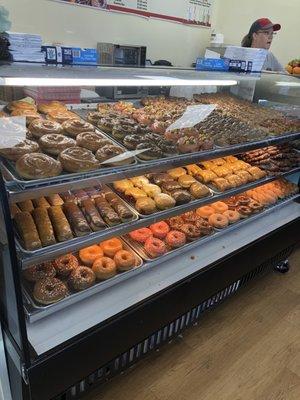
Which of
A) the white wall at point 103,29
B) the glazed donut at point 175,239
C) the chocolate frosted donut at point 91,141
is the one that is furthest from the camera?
the white wall at point 103,29

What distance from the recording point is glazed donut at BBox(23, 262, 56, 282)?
5.32 feet

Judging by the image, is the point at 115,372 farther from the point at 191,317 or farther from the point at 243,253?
the point at 243,253

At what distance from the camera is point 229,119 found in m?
2.62

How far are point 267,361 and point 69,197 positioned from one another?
65.9 inches

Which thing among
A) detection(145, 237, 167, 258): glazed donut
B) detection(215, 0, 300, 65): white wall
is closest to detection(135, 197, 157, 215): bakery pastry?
detection(145, 237, 167, 258): glazed donut

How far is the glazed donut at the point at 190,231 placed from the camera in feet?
7.06

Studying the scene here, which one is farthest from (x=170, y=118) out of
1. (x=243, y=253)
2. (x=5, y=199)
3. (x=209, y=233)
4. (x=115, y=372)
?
(x=115, y=372)

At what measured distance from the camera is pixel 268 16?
5305 millimetres

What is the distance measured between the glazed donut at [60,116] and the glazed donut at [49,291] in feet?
2.80

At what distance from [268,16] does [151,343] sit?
5383mm

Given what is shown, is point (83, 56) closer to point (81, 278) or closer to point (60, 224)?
point (60, 224)

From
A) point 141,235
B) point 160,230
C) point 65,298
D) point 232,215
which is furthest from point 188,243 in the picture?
point 65,298

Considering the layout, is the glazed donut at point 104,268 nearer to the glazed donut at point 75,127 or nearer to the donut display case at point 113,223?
the donut display case at point 113,223

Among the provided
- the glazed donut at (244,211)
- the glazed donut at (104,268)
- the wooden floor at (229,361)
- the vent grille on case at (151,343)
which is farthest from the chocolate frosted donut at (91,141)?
the wooden floor at (229,361)
